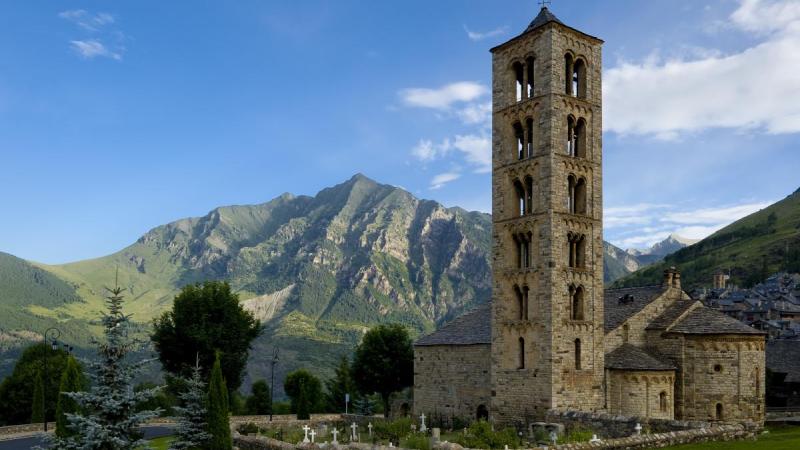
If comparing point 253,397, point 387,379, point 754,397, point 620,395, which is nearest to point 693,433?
point 620,395

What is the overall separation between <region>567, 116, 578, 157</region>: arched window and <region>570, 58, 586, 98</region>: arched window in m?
1.90

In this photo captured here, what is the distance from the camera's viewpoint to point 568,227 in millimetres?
39594

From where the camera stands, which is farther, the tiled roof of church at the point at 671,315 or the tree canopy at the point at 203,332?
the tree canopy at the point at 203,332

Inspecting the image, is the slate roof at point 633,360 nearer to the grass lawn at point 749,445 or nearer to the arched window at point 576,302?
the arched window at point 576,302

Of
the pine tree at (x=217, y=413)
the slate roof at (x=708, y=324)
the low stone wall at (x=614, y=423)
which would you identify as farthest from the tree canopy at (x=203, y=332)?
the slate roof at (x=708, y=324)

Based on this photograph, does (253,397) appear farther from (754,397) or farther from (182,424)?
(754,397)

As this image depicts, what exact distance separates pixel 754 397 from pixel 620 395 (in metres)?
7.87

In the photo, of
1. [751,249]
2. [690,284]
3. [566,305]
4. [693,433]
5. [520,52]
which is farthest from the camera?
[751,249]

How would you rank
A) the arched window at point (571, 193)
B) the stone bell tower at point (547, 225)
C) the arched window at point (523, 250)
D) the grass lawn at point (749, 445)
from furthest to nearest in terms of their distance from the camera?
1. the arched window at point (523, 250)
2. the arched window at point (571, 193)
3. the stone bell tower at point (547, 225)
4. the grass lawn at point (749, 445)

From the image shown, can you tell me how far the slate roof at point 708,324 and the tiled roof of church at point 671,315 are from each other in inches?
16.3

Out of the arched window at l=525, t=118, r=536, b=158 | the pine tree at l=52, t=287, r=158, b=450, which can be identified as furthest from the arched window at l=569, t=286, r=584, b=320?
the pine tree at l=52, t=287, r=158, b=450

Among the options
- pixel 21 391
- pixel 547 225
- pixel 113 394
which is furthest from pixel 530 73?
pixel 21 391

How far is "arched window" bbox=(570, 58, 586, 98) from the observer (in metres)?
41.7

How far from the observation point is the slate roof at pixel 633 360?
129 ft
